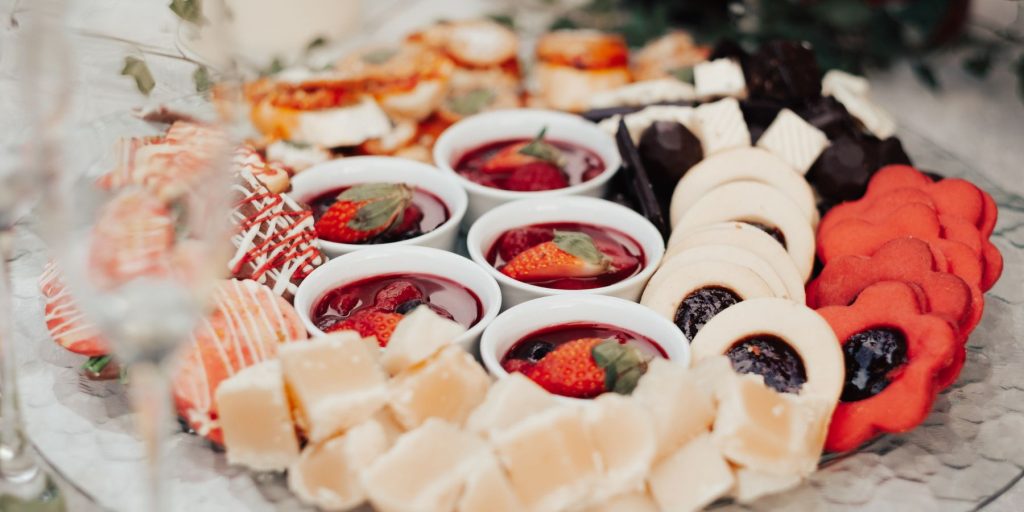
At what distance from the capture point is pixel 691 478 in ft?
4.55

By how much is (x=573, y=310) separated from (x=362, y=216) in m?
0.54

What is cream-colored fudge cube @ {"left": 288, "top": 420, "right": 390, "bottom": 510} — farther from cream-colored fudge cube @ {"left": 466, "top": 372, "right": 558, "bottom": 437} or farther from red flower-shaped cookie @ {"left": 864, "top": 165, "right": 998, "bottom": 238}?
red flower-shaped cookie @ {"left": 864, "top": 165, "right": 998, "bottom": 238}

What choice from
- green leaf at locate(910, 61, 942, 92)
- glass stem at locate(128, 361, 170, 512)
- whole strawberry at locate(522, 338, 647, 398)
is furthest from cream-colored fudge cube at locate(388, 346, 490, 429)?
green leaf at locate(910, 61, 942, 92)

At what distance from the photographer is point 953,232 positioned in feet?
6.34

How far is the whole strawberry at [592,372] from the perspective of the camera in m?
1.55

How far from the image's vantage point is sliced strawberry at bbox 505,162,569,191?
2254 millimetres

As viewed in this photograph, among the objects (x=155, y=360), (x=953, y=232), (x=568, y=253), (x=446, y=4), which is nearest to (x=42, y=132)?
(x=155, y=360)

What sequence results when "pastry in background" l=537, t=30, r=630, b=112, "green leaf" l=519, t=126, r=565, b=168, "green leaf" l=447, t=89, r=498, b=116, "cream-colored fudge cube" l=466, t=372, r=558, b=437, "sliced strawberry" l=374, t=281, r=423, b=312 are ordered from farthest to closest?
"pastry in background" l=537, t=30, r=630, b=112
"green leaf" l=447, t=89, r=498, b=116
"green leaf" l=519, t=126, r=565, b=168
"sliced strawberry" l=374, t=281, r=423, b=312
"cream-colored fudge cube" l=466, t=372, r=558, b=437

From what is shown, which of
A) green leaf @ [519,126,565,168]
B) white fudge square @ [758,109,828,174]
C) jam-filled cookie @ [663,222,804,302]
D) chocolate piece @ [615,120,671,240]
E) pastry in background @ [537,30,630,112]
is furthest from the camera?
pastry in background @ [537,30,630,112]

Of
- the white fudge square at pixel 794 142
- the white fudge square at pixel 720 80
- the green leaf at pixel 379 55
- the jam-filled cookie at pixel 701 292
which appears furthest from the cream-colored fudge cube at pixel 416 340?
the green leaf at pixel 379 55

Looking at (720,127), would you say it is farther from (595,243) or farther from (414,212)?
(414,212)

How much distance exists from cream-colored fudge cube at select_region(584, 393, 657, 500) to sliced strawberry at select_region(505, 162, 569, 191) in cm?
99

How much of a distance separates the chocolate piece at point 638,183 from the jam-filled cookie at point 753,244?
0.46 ft

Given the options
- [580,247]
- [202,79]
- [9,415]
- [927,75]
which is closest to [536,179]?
[580,247]
